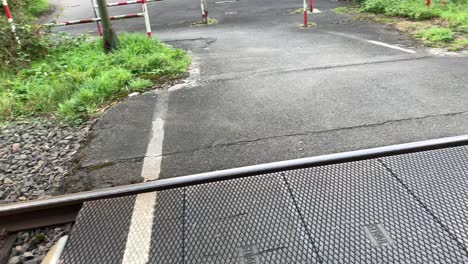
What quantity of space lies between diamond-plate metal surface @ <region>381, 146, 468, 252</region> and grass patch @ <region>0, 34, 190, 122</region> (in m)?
3.60

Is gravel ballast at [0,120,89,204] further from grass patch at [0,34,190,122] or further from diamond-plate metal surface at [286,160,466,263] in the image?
diamond-plate metal surface at [286,160,466,263]

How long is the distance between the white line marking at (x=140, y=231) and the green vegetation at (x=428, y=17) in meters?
5.94

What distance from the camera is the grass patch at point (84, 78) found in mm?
5242

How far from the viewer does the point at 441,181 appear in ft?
9.40

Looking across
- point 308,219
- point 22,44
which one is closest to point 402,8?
point 22,44

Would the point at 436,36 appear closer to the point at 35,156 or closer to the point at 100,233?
the point at 35,156

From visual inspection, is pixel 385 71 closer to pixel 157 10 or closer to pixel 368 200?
pixel 368 200

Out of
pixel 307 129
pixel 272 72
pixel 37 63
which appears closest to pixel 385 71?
pixel 272 72

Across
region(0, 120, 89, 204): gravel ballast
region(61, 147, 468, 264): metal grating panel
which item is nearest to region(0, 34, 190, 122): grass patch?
region(0, 120, 89, 204): gravel ballast

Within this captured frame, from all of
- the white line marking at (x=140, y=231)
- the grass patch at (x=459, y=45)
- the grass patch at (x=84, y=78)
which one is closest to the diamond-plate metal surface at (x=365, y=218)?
the white line marking at (x=140, y=231)

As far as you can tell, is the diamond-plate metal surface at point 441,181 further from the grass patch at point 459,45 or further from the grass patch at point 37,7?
the grass patch at point 37,7

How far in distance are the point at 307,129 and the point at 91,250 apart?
238cm

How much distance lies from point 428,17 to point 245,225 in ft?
26.4

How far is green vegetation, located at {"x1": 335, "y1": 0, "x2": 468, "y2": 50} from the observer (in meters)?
7.19
